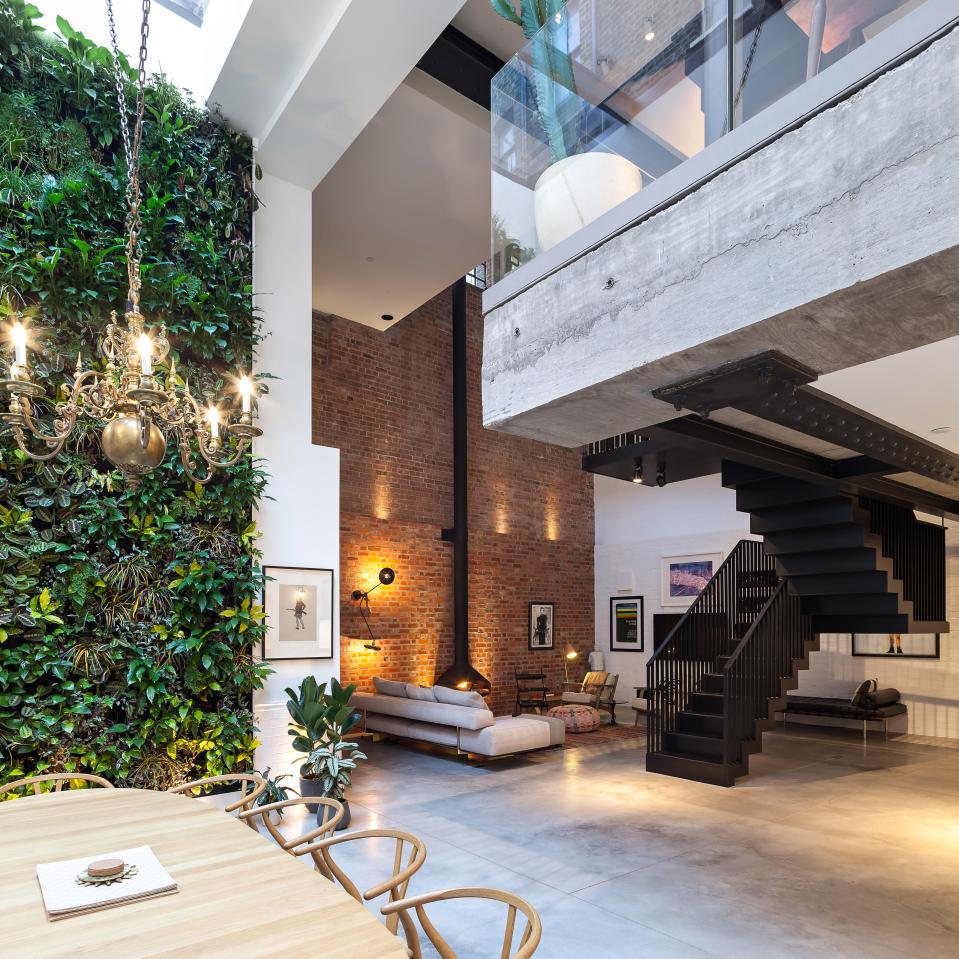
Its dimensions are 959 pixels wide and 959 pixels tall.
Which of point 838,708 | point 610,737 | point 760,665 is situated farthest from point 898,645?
point 610,737

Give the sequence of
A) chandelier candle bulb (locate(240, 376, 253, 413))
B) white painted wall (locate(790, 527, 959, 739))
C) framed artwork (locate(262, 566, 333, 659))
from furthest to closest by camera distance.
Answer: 1. white painted wall (locate(790, 527, 959, 739))
2. framed artwork (locate(262, 566, 333, 659))
3. chandelier candle bulb (locate(240, 376, 253, 413))

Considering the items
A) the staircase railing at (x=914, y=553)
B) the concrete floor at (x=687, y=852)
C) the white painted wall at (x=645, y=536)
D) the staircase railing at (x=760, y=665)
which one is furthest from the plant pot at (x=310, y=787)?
the white painted wall at (x=645, y=536)

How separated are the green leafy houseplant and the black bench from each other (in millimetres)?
7948

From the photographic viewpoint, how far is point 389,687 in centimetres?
847

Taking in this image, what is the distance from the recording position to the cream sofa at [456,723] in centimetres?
718

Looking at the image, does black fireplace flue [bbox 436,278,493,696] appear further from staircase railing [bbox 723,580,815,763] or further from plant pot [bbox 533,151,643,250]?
plant pot [bbox 533,151,643,250]

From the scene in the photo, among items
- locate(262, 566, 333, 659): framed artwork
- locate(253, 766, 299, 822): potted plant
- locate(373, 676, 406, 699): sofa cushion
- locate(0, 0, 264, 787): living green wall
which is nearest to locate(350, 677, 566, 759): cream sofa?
locate(373, 676, 406, 699): sofa cushion

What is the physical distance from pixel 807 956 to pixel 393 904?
2496 mm

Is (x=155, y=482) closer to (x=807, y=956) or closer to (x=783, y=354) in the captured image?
(x=783, y=354)

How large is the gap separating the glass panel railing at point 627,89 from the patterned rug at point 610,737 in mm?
7062

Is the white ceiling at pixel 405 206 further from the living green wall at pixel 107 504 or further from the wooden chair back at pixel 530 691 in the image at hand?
the wooden chair back at pixel 530 691

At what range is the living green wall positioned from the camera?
4129mm

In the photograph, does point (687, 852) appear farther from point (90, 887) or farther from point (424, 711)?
point (90, 887)

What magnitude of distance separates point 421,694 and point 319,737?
9.64 feet
